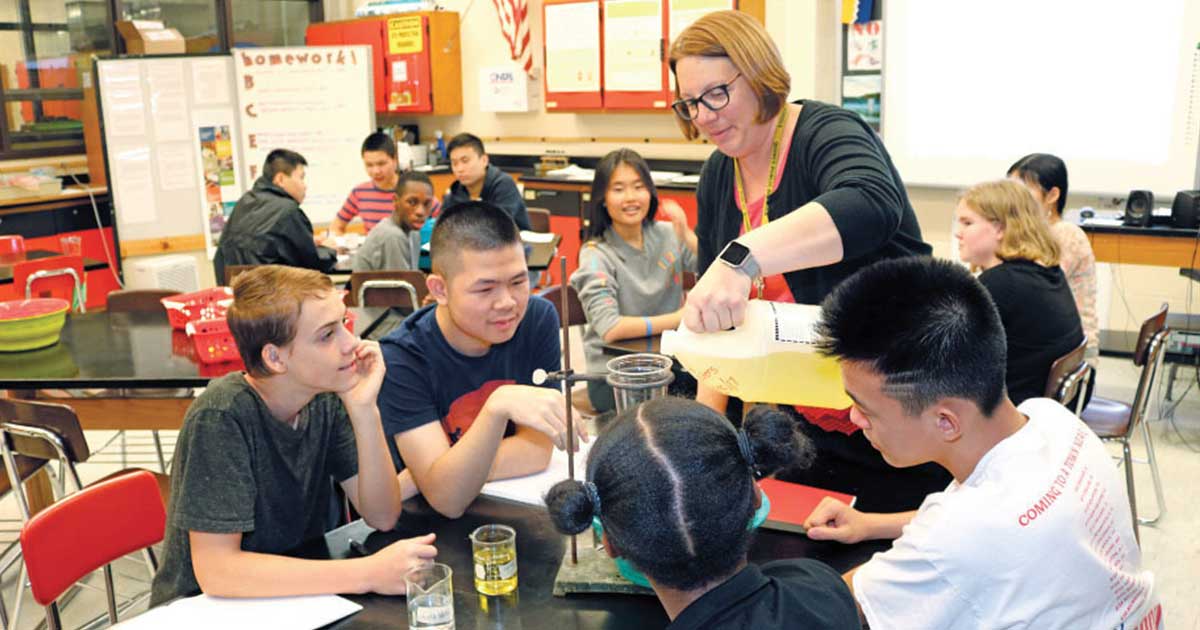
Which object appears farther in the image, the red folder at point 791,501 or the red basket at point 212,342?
the red basket at point 212,342

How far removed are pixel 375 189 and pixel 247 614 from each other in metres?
4.61

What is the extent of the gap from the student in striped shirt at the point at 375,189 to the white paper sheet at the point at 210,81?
1.49 meters

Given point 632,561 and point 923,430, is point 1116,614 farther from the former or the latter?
point 632,561

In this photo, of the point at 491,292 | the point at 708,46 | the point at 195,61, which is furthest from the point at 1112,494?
the point at 195,61

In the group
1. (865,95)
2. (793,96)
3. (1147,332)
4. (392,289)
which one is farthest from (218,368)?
A: (793,96)

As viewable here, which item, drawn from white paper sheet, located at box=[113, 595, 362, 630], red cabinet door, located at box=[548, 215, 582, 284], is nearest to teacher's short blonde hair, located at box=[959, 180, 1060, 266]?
white paper sheet, located at box=[113, 595, 362, 630]

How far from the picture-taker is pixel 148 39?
6.66 meters

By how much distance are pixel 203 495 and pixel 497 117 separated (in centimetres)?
657

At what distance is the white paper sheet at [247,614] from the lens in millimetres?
1301

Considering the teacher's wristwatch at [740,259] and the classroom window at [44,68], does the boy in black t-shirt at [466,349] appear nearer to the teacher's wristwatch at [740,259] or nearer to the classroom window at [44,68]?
the teacher's wristwatch at [740,259]

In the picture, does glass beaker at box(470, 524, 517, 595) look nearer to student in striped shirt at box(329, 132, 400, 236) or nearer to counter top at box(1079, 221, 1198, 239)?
counter top at box(1079, 221, 1198, 239)

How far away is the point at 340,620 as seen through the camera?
1300 mm

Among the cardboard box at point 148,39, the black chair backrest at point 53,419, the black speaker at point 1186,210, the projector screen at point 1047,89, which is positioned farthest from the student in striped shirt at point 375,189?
the black speaker at point 1186,210

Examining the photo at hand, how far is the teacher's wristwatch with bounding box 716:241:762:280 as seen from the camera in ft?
4.58
